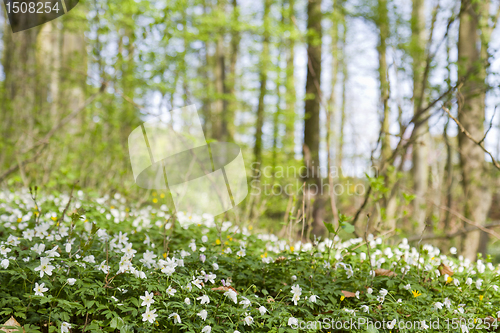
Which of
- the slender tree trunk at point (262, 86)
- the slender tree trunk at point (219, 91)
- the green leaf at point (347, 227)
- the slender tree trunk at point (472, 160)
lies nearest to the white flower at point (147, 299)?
the green leaf at point (347, 227)

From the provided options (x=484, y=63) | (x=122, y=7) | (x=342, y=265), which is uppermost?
(x=122, y=7)

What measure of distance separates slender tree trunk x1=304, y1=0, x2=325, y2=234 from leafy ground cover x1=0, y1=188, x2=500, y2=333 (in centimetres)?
264

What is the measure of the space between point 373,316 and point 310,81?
16.7ft

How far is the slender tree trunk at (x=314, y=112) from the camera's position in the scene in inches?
218

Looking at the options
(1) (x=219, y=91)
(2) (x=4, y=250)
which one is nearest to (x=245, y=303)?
(2) (x=4, y=250)

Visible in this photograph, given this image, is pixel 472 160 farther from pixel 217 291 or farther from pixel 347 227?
pixel 217 291

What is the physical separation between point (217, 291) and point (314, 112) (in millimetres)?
4593

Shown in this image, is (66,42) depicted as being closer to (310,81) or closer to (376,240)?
(310,81)

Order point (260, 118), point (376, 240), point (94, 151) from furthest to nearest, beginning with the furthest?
point (260, 118), point (94, 151), point (376, 240)

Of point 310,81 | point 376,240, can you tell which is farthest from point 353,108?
point 376,240

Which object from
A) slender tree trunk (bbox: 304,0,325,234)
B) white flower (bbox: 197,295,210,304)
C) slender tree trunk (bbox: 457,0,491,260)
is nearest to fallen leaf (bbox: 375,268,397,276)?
white flower (bbox: 197,295,210,304)

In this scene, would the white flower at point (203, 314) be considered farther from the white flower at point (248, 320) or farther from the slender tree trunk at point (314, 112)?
the slender tree trunk at point (314, 112)

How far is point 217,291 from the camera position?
2182 millimetres

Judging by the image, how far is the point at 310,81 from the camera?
654 centimetres
